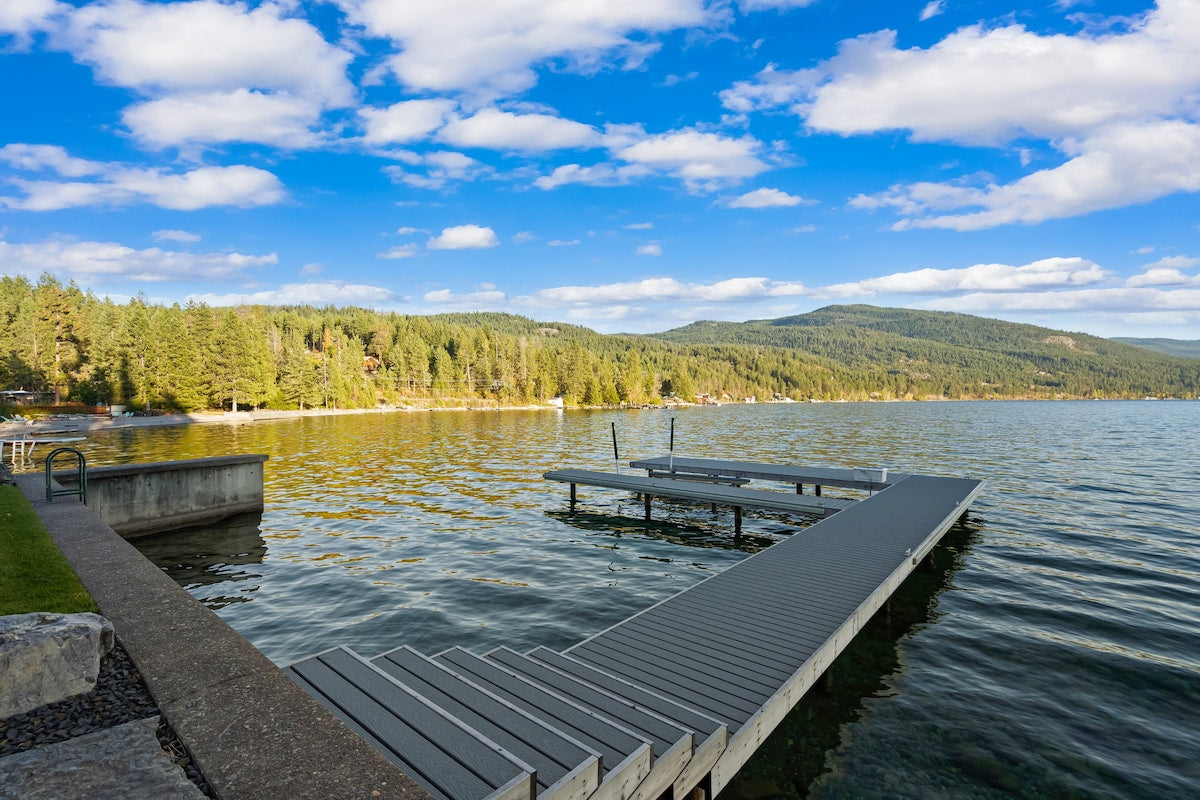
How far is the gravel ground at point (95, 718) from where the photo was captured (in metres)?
4.21

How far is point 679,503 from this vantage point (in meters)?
23.5

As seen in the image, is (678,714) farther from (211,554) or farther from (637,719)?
(211,554)

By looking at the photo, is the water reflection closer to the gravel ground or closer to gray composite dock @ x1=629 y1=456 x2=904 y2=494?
the gravel ground

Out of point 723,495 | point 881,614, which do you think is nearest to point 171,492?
point 723,495

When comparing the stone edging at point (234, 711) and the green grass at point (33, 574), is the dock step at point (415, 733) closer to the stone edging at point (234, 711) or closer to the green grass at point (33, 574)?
the stone edging at point (234, 711)

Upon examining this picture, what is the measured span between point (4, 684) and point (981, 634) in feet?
43.9

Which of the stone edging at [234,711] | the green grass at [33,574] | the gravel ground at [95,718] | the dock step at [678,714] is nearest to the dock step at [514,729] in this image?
the stone edging at [234,711]

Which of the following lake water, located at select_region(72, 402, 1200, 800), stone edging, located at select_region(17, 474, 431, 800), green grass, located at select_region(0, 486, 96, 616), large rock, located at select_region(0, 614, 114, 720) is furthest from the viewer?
lake water, located at select_region(72, 402, 1200, 800)

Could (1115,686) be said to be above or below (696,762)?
below

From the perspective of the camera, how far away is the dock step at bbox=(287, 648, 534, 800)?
12.3 feet

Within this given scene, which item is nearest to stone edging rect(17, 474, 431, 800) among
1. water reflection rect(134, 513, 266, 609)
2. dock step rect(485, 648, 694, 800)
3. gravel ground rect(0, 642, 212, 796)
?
gravel ground rect(0, 642, 212, 796)

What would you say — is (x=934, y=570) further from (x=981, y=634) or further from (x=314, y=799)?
(x=314, y=799)

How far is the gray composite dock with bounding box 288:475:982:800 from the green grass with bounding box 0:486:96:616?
3472mm

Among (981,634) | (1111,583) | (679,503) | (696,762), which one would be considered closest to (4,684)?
(696,762)
